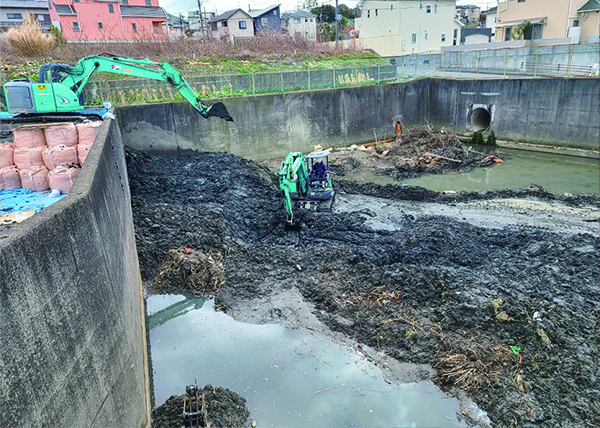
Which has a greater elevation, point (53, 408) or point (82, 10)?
point (82, 10)

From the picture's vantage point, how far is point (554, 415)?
5.54 meters

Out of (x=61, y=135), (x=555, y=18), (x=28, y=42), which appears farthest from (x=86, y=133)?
(x=555, y=18)

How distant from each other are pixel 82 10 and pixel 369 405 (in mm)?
40239

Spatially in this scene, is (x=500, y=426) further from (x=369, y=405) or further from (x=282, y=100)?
(x=282, y=100)

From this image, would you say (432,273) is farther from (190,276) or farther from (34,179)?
(34,179)

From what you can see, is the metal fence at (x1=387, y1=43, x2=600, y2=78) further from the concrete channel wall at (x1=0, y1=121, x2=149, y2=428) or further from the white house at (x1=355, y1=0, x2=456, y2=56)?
the concrete channel wall at (x1=0, y1=121, x2=149, y2=428)

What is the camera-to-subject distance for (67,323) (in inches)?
130

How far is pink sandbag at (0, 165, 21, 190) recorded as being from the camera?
25.9ft

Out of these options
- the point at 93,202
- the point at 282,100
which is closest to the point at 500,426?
the point at 93,202

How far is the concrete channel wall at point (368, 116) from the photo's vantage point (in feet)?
54.0

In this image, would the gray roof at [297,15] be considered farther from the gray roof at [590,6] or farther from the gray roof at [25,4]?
the gray roof at [590,6]

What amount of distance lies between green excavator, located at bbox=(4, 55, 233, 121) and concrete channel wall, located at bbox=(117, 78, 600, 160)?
4.98 m

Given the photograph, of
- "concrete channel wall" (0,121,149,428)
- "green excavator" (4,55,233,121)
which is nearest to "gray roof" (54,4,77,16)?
"green excavator" (4,55,233,121)

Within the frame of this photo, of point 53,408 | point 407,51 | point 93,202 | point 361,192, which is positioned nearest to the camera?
point 53,408
